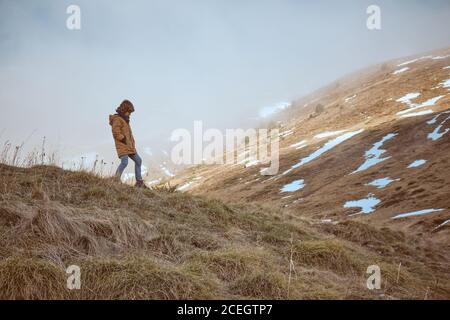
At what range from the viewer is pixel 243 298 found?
15.3 ft

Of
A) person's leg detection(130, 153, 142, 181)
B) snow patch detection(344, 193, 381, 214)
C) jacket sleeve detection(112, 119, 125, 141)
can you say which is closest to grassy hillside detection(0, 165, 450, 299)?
person's leg detection(130, 153, 142, 181)

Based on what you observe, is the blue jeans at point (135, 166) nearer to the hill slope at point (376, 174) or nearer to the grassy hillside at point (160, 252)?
the grassy hillside at point (160, 252)

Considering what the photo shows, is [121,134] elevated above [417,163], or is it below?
above

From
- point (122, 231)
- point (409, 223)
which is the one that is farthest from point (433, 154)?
point (122, 231)

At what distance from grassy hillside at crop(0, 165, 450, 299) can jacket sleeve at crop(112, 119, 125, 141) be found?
1.61 meters

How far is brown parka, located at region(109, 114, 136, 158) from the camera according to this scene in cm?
1034

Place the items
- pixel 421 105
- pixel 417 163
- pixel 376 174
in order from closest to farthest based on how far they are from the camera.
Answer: pixel 417 163, pixel 376 174, pixel 421 105

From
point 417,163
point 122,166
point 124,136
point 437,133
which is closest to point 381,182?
point 417,163

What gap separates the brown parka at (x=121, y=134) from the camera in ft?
33.9

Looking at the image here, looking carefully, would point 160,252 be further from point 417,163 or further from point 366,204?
point 417,163

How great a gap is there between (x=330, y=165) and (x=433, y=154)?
8018 mm

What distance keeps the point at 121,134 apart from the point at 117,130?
152mm

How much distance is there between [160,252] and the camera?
5871mm
